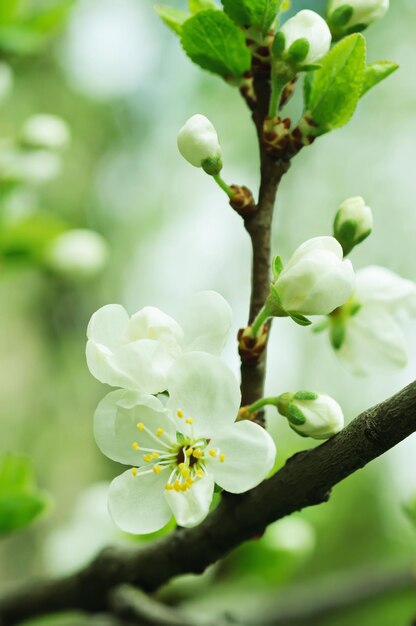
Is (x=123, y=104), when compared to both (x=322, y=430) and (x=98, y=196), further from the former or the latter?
(x=322, y=430)

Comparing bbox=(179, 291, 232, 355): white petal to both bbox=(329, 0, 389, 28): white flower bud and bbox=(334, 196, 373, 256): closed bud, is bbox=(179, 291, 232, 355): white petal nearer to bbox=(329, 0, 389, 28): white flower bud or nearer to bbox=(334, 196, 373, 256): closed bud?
bbox=(334, 196, 373, 256): closed bud

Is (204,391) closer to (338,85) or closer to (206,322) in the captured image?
(206,322)

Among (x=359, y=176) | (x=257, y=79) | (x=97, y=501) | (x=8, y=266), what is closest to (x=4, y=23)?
(x=8, y=266)

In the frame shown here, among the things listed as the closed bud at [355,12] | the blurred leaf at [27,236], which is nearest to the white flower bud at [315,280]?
the closed bud at [355,12]

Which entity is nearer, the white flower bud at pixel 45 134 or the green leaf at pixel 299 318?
the green leaf at pixel 299 318

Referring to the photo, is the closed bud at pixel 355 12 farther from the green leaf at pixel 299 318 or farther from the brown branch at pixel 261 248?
the green leaf at pixel 299 318

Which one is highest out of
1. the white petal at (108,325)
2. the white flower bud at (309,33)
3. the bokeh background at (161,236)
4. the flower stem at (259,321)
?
the white flower bud at (309,33)

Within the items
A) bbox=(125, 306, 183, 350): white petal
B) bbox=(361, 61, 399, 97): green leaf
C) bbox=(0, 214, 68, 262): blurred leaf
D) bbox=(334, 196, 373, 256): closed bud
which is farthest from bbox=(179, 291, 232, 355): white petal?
bbox=(0, 214, 68, 262): blurred leaf

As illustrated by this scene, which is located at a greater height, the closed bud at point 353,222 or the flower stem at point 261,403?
the closed bud at point 353,222

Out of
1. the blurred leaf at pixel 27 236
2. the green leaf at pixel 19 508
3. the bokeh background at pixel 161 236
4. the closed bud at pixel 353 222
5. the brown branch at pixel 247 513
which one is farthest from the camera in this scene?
the bokeh background at pixel 161 236
